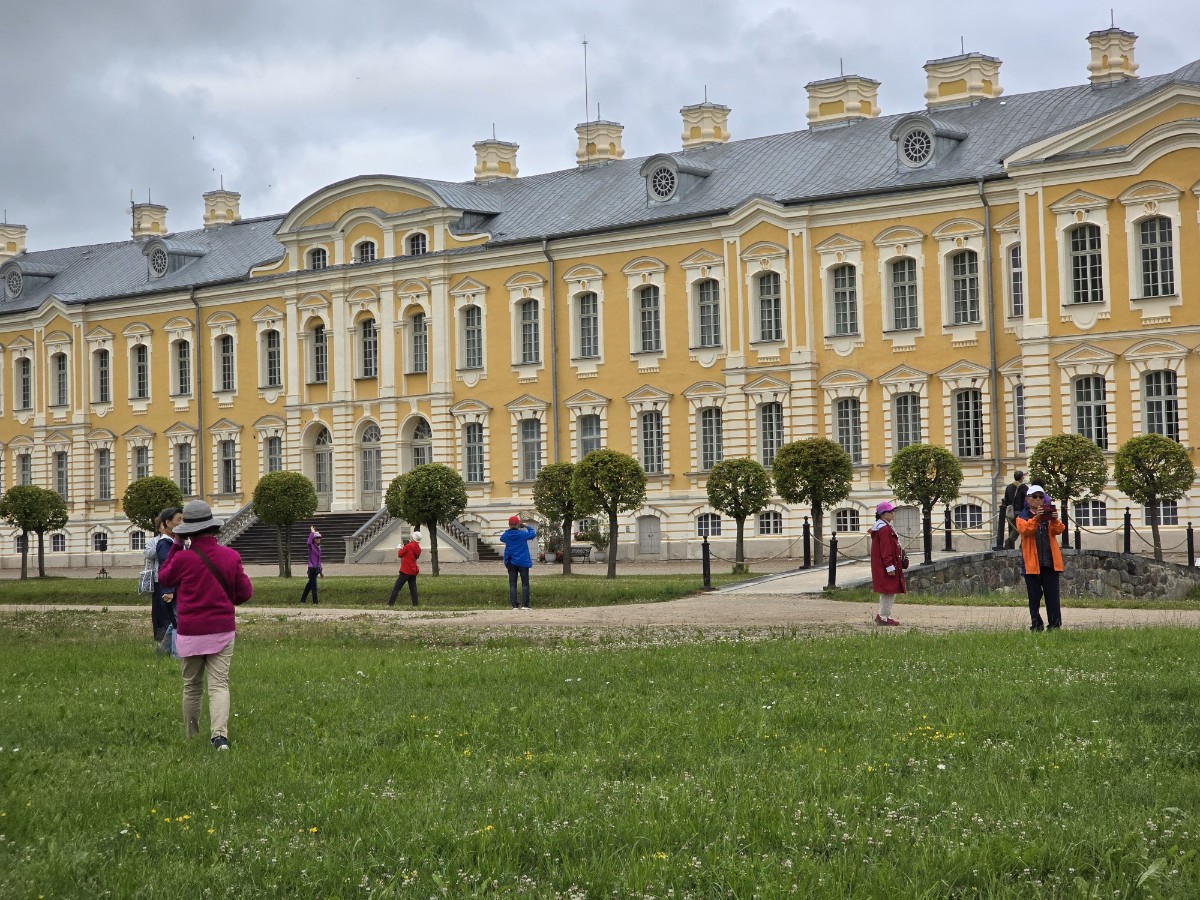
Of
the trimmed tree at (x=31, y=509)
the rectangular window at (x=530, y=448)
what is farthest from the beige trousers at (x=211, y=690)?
the trimmed tree at (x=31, y=509)

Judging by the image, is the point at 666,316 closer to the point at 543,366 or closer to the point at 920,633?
the point at 543,366

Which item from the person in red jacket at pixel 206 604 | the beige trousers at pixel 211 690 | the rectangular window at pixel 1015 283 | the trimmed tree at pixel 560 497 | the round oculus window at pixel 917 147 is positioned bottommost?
the beige trousers at pixel 211 690

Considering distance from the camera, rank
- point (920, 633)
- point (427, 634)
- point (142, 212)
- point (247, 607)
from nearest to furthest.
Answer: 1. point (920, 633)
2. point (427, 634)
3. point (247, 607)
4. point (142, 212)

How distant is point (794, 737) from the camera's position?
428 inches

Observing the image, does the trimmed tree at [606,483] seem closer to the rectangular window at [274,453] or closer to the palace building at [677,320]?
the palace building at [677,320]

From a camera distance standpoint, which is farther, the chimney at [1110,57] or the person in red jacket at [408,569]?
the chimney at [1110,57]

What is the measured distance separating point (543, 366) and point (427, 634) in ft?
95.0

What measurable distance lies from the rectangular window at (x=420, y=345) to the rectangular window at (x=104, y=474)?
13.7 metres

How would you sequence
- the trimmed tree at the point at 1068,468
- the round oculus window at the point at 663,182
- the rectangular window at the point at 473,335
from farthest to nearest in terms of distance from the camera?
the rectangular window at the point at 473,335 → the round oculus window at the point at 663,182 → the trimmed tree at the point at 1068,468

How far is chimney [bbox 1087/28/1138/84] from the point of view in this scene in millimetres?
43344

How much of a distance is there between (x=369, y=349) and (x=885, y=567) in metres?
34.7

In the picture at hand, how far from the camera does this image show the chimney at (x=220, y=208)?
63094mm

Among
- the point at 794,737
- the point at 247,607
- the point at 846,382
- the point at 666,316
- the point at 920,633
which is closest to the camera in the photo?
the point at 794,737

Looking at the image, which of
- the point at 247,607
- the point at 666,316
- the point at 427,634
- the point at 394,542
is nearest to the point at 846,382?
the point at 666,316
